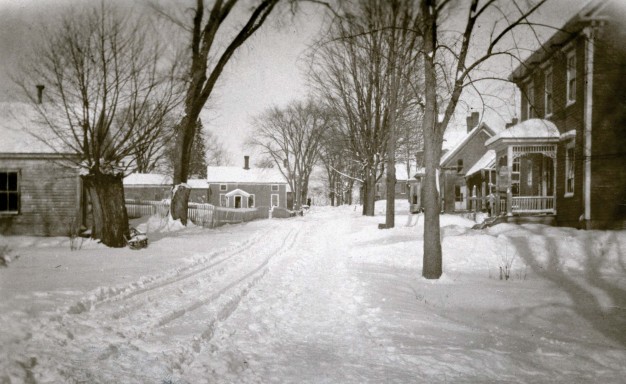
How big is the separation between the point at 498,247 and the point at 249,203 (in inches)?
1861

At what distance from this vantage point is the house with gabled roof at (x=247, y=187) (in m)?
55.7

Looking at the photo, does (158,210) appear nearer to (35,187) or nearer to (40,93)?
(35,187)

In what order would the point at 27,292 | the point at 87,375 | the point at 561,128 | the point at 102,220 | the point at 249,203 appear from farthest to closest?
the point at 249,203 < the point at 561,128 < the point at 102,220 < the point at 27,292 < the point at 87,375

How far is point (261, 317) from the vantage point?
5.24 metres

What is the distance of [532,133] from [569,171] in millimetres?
1922

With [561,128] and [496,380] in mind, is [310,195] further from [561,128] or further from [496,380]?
[496,380]

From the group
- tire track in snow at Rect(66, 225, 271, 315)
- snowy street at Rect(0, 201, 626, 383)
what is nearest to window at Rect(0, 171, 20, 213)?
snowy street at Rect(0, 201, 626, 383)

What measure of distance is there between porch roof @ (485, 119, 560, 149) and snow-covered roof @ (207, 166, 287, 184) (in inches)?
1619

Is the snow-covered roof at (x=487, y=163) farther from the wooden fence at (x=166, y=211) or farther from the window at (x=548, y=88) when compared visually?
the wooden fence at (x=166, y=211)

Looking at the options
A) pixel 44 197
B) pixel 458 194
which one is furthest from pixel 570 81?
pixel 458 194

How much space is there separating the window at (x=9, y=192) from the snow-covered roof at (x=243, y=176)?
39230mm

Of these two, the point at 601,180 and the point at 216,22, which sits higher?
the point at 216,22

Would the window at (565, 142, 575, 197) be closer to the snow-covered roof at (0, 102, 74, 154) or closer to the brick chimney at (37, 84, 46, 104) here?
the brick chimney at (37, 84, 46, 104)

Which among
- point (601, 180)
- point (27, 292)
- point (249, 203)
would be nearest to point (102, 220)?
point (27, 292)
